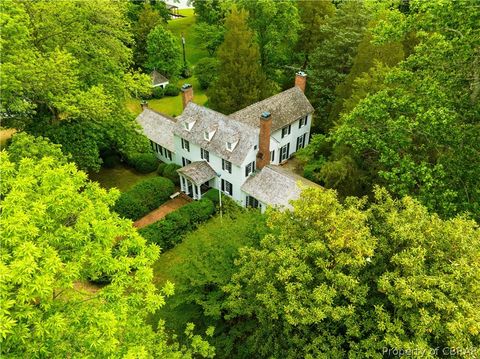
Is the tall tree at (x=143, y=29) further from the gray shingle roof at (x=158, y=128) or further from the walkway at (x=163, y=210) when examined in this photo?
the walkway at (x=163, y=210)

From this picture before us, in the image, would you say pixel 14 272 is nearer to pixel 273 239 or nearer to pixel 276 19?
pixel 273 239

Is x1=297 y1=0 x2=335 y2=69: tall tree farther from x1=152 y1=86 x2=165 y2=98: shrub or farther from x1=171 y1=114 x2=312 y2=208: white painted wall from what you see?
x1=152 y1=86 x2=165 y2=98: shrub

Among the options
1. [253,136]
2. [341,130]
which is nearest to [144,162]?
[253,136]

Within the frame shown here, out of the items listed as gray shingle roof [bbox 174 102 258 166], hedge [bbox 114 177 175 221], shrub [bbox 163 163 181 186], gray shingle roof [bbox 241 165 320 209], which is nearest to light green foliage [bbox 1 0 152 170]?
hedge [bbox 114 177 175 221]

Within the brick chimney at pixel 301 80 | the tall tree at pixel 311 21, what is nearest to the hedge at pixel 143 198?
the brick chimney at pixel 301 80

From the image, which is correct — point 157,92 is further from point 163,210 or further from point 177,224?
point 177,224

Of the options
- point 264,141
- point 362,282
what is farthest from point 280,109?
point 362,282

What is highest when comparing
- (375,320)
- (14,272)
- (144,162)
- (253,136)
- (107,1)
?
(107,1)
